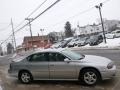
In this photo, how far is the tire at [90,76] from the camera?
27.4 ft

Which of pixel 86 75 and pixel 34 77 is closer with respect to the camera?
pixel 86 75

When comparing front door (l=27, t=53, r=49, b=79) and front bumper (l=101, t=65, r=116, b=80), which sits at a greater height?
front door (l=27, t=53, r=49, b=79)

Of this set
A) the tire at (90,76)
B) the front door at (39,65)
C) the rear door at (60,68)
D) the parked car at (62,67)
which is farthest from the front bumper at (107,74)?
the front door at (39,65)

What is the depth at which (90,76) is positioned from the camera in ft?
27.6

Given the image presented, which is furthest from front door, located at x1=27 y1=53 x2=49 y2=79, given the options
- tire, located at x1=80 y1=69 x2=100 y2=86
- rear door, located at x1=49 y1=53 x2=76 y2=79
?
tire, located at x1=80 y1=69 x2=100 y2=86

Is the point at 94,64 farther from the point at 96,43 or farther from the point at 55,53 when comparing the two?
the point at 96,43

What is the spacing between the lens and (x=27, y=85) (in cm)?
963

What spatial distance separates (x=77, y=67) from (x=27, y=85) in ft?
7.91

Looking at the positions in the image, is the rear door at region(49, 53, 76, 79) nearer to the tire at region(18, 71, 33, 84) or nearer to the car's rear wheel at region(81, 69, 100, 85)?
the car's rear wheel at region(81, 69, 100, 85)

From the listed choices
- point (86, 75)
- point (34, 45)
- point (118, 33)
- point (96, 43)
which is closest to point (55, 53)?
point (86, 75)

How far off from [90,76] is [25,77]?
2.91 metres

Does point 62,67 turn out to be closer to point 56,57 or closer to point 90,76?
point 56,57

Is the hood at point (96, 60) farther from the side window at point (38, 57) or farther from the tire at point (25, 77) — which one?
the tire at point (25, 77)

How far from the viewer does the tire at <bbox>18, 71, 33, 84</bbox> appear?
9727 mm
